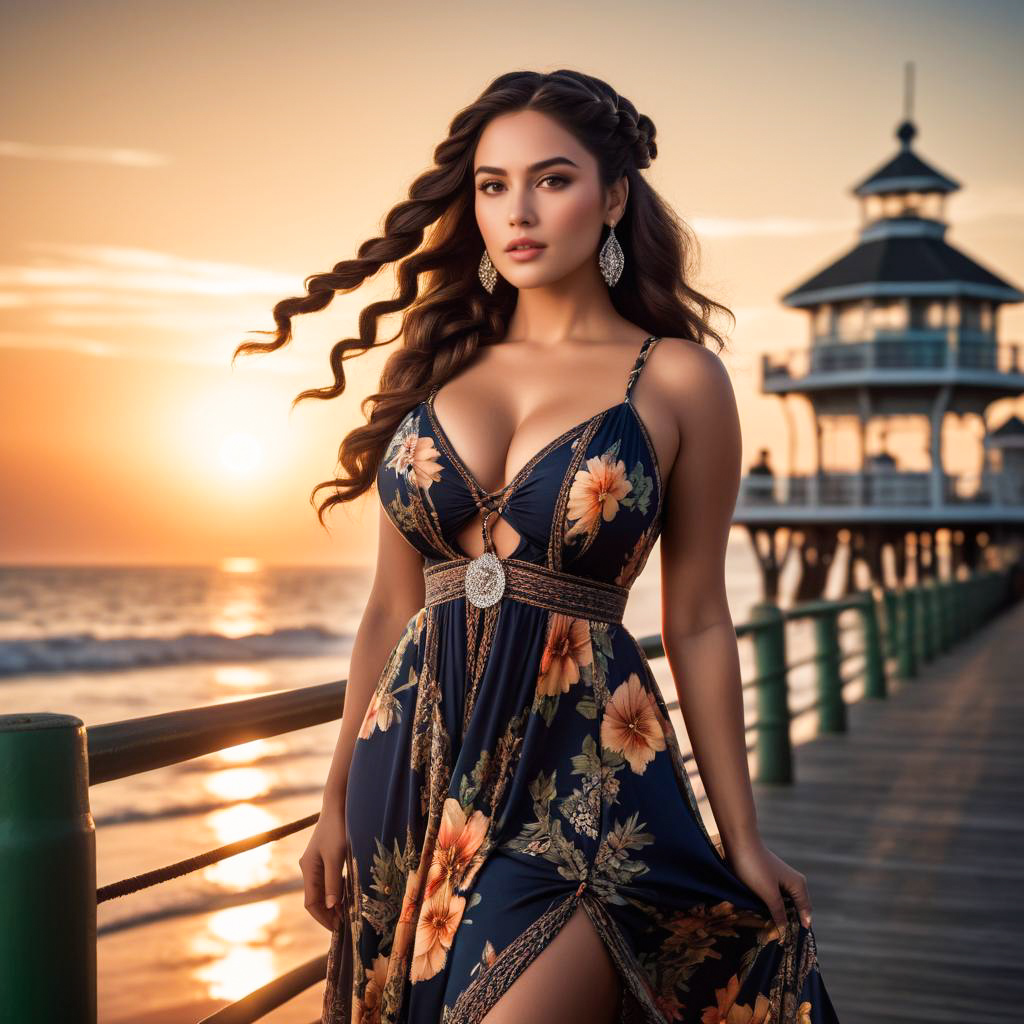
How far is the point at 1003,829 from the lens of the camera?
6.66 m

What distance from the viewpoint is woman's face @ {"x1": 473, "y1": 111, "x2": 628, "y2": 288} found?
8.00 feet

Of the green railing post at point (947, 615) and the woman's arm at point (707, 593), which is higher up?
the woman's arm at point (707, 593)

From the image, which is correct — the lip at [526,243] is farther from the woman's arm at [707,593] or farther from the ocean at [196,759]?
the ocean at [196,759]

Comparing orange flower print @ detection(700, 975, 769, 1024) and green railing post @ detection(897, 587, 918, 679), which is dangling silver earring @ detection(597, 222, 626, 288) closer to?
orange flower print @ detection(700, 975, 769, 1024)

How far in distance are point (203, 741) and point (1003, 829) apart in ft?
17.2

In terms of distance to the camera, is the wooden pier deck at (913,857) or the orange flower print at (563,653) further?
the wooden pier deck at (913,857)

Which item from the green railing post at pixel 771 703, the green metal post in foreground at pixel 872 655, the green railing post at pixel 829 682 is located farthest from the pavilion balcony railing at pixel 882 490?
the green railing post at pixel 771 703

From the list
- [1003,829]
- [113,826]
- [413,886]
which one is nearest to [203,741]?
[413,886]

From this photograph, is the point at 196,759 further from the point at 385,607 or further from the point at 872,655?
the point at 385,607

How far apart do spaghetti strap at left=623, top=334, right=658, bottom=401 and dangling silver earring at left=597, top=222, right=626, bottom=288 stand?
5.9 inches

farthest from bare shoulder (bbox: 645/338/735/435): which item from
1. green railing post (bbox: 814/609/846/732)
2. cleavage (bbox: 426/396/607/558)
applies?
green railing post (bbox: 814/609/846/732)

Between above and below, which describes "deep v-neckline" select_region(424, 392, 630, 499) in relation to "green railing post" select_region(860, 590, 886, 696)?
above

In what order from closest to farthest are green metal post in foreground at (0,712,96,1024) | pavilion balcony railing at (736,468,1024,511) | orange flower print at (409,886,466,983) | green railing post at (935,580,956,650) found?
green metal post in foreground at (0,712,96,1024) → orange flower print at (409,886,466,983) → green railing post at (935,580,956,650) → pavilion balcony railing at (736,468,1024,511)

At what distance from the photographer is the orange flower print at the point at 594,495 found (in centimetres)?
219
